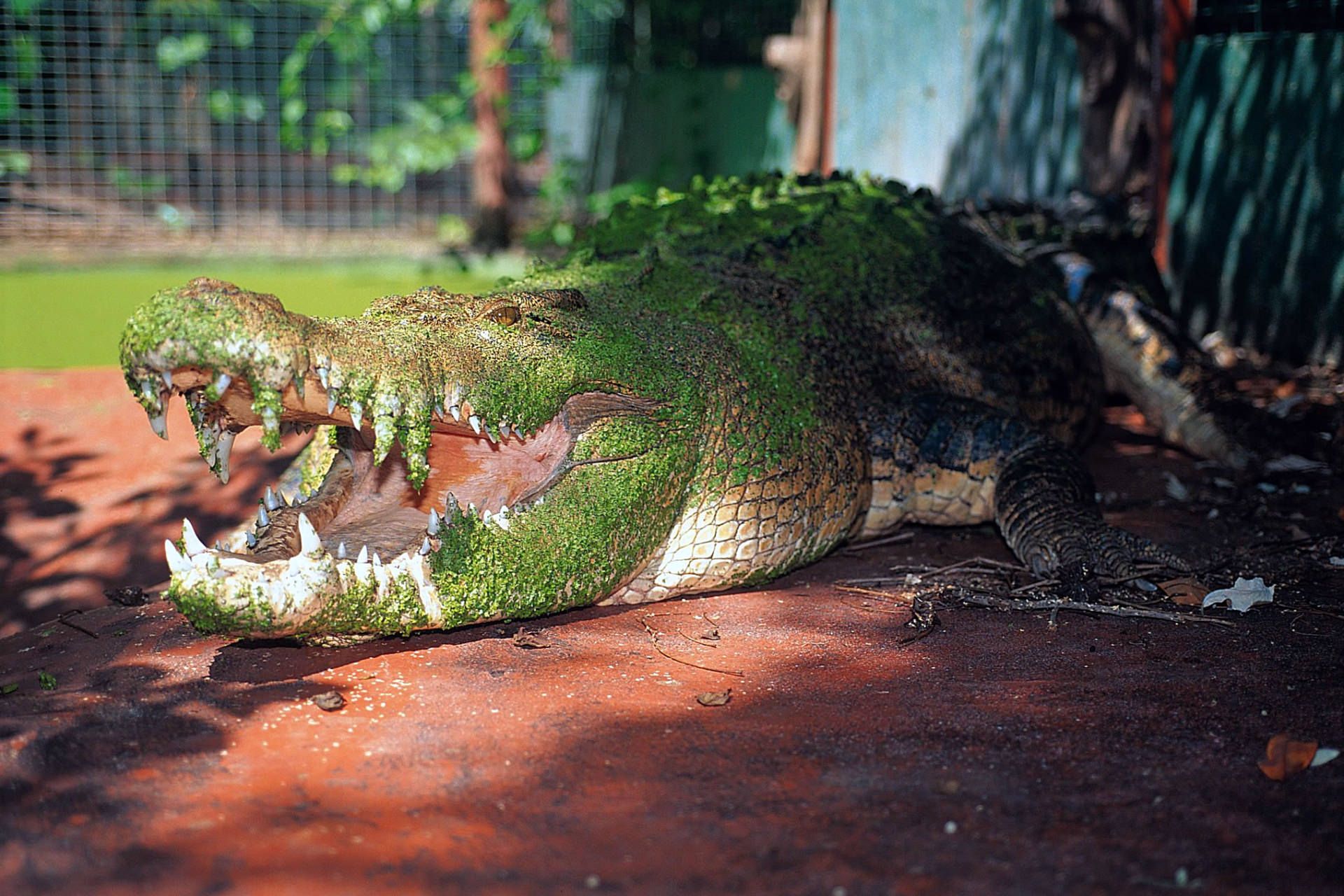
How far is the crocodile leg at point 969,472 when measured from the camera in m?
3.68

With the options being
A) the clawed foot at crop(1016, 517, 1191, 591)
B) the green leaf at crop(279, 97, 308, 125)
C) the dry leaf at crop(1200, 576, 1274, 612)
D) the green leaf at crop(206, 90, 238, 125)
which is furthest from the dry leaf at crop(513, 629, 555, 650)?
the green leaf at crop(206, 90, 238, 125)

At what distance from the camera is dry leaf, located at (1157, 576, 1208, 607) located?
3.16 meters

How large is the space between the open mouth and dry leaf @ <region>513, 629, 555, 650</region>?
0.27 m

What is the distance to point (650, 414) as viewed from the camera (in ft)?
10.5

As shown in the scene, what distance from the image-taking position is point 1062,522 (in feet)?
11.6

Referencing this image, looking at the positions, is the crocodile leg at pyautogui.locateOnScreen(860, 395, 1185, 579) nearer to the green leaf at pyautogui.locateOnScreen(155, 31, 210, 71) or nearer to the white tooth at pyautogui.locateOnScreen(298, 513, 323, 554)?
A: the white tooth at pyautogui.locateOnScreen(298, 513, 323, 554)

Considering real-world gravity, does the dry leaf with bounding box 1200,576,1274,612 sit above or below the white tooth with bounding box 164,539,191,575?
below

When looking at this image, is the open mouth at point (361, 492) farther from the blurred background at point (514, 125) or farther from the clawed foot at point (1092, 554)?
the blurred background at point (514, 125)

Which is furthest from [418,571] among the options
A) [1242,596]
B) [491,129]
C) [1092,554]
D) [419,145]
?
[419,145]

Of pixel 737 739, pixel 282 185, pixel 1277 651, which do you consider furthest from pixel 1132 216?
pixel 282 185

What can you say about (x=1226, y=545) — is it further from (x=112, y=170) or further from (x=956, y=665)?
(x=112, y=170)

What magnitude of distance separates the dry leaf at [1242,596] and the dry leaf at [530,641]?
175 centimetres

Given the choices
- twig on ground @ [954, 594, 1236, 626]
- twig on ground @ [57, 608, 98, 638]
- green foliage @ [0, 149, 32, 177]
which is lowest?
twig on ground @ [57, 608, 98, 638]

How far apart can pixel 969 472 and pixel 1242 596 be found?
963 mm
